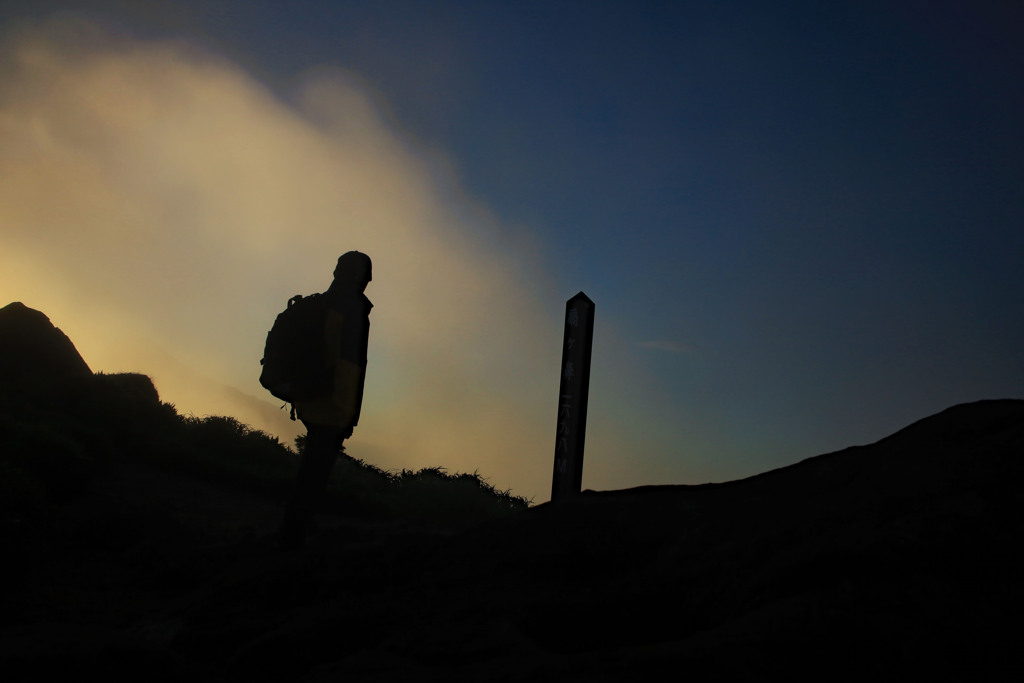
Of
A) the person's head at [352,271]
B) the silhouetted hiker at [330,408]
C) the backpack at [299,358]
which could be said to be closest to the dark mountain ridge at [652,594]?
the silhouetted hiker at [330,408]

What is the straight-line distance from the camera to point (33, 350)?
40.2 ft

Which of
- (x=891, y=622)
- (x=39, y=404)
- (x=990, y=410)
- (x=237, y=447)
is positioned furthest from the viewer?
(x=237, y=447)

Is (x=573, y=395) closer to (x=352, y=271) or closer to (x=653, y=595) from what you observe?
(x=352, y=271)

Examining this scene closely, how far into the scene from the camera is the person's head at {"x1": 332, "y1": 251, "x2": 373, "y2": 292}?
695cm

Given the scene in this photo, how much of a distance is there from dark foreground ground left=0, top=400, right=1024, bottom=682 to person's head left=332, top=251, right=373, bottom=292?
9.44ft

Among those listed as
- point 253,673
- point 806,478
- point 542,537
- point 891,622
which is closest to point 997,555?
point 891,622

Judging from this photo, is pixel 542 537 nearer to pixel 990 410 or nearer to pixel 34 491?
pixel 990 410

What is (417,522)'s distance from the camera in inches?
311

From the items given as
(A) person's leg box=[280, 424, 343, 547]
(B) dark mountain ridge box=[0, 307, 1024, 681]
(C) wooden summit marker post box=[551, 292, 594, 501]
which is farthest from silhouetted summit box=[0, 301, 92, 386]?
(C) wooden summit marker post box=[551, 292, 594, 501]

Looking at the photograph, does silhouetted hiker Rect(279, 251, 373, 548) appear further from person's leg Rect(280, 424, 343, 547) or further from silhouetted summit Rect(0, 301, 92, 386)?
silhouetted summit Rect(0, 301, 92, 386)

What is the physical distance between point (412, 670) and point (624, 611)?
1.01 m

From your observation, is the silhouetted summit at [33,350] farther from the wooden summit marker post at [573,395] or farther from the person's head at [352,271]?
the wooden summit marker post at [573,395]

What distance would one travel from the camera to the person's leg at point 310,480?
619 cm

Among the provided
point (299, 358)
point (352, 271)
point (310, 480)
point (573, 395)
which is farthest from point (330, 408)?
point (573, 395)
